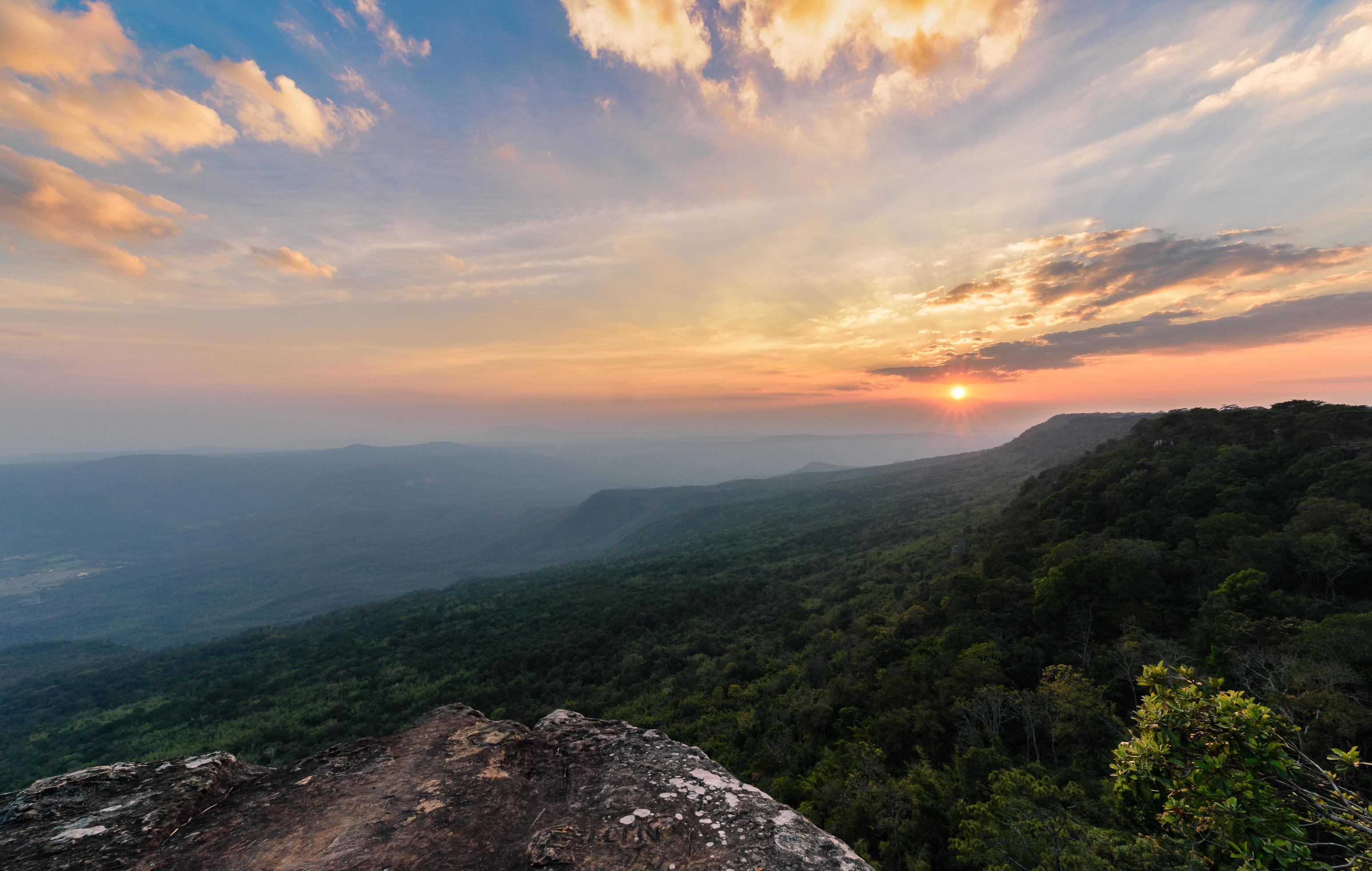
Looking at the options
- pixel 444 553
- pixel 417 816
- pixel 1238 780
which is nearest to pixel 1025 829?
pixel 1238 780

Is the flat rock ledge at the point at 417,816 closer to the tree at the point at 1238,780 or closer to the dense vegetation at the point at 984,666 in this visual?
the tree at the point at 1238,780

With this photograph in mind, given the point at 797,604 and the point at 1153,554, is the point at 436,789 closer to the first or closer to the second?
the point at 1153,554

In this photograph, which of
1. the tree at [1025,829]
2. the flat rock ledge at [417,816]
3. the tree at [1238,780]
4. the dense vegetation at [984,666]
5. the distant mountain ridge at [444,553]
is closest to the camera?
the tree at [1238,780]

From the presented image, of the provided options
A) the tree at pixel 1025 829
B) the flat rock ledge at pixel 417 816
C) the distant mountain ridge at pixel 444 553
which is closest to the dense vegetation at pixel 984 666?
the tree at pixel 1025 829

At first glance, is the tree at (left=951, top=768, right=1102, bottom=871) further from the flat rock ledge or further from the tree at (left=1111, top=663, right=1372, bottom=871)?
the flat rock ledge

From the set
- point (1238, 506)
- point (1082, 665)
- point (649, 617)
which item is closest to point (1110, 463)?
point (1238, 506)

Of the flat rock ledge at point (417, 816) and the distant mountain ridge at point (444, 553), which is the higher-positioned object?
the flat rock ledge at point (417, 816)
